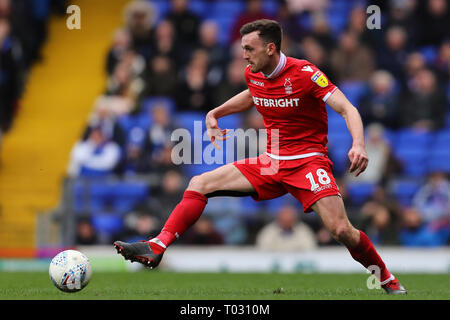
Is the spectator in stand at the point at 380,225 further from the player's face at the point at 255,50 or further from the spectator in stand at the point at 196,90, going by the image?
the player's face at the point at 255,50

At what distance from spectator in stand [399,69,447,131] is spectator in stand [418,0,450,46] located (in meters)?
1.72

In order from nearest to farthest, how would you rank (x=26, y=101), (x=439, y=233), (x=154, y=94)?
(x=439, y=233) < (x=154, y=94) < (x=26, y=101)

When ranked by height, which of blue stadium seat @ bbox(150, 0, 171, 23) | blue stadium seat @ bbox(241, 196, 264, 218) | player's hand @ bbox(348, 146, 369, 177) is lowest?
blue stadium seat @ bbox(241, 196, 264, 218)

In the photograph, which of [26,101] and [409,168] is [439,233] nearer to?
[409,168]

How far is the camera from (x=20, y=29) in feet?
55.4

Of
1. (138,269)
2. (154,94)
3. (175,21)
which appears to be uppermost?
(175,21)

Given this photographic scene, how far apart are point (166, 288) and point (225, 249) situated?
14.1ft

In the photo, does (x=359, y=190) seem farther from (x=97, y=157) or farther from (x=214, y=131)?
(x=214, y=131)

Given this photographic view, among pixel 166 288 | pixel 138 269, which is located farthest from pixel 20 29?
pixel 166 288

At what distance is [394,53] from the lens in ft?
49.4

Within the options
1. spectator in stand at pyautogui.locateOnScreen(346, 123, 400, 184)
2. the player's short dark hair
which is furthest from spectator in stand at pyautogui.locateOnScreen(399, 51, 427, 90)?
the player's short dark hair

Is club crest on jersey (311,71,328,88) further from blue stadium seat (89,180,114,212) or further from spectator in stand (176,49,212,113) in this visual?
spectator in stand (176,49,212,113)

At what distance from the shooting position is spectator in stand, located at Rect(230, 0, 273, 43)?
52.7 ft

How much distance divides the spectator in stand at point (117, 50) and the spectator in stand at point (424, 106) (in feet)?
16.8
